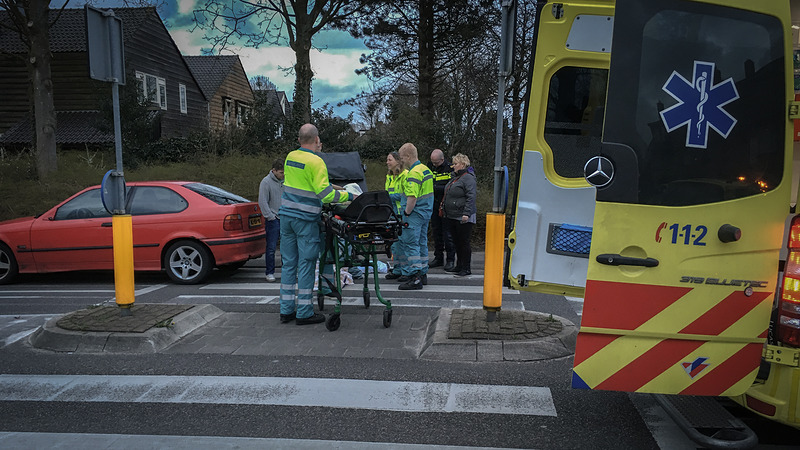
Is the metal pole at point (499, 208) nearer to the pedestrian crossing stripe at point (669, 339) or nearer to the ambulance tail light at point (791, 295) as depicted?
the pedestrian crossing stripe at point (669, 339)

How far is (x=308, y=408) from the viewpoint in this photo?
3.82 m

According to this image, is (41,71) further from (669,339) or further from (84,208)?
(669,339)

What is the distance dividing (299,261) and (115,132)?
213cm

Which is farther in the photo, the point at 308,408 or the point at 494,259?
the point at 494,259

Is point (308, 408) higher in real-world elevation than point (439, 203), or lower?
lower

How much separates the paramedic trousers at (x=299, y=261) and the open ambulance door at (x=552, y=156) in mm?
2252

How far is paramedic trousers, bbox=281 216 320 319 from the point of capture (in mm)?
5617

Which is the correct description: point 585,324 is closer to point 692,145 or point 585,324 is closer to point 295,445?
point 692,145

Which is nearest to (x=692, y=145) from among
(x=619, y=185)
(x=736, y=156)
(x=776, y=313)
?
(x=736, y=156)

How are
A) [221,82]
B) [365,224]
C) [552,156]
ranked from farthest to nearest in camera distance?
[221,82] < [365,224] < [552,156]

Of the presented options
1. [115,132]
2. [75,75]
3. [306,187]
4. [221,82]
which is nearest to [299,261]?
[306,187]

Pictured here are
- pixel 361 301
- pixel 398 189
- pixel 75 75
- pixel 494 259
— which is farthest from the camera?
pixel 75 75

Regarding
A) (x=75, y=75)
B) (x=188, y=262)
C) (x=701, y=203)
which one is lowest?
(x=188, y=262)

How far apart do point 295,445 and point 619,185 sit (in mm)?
2353
